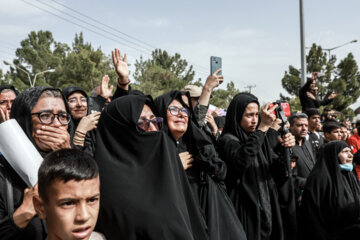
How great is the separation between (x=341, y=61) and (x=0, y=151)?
102ft

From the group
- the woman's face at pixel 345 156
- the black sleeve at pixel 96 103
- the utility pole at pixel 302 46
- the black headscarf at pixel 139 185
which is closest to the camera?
the black headscarf at pixel 139 185

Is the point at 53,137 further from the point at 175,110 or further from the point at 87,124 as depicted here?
the point at 175,110

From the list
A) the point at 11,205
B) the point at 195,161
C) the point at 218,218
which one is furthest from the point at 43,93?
the point at 218,218

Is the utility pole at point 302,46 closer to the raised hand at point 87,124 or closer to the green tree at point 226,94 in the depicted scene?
the raised hand at point 87,124

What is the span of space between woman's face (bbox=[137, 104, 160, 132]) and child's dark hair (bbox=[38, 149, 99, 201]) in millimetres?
561

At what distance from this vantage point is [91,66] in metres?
23.7

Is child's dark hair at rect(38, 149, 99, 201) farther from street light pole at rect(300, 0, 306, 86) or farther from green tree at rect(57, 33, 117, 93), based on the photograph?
green tree at rect(57, 33, 117, 93)

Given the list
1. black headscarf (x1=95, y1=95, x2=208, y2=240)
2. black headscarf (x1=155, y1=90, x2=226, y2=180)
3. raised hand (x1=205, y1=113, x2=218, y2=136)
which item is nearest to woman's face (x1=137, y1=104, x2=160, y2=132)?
black headscarf (x1=95, y1=95, x2=208, y2=240)

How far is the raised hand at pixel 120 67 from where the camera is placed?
10.3 ft

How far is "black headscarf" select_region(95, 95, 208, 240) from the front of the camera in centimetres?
173

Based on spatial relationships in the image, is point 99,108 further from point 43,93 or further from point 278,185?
point 278,185

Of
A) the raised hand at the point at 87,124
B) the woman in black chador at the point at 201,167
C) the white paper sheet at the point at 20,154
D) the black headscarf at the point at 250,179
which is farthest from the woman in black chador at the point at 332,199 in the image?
the white paper sheet at the point at 20,154

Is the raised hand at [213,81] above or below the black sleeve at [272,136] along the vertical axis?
above

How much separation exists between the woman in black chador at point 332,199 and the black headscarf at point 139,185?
98.2 inches
